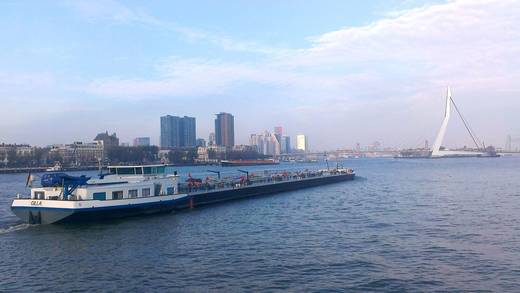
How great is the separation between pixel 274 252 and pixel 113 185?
14124mm

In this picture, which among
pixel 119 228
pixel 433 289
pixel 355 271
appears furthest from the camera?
pixel 119 228

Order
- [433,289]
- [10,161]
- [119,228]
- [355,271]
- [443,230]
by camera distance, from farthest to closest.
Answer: [10,161]
[119,228]
[443,230]
[355,271]
[433,289]

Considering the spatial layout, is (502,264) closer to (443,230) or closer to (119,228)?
(443,230)

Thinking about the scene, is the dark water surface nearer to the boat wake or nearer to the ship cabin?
the boat wake

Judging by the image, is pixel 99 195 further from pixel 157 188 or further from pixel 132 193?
pixel 157 188

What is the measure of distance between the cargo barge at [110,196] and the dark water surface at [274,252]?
92 centimetres

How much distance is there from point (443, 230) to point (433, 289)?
414 inches

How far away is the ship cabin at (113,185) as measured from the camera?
28.7 m

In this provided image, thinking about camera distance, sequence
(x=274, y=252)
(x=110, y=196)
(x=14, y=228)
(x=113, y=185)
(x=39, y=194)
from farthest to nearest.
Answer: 1. (x=113, y=185)
2. (x=110, y=196)
3. (x=39, y=194)
4. (x=14, y=228)
5. (x=274, y=252)

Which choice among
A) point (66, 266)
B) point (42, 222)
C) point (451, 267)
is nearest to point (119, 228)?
point (42, 222)

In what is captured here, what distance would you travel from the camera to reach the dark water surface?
52.5 ft

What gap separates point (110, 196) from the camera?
98.3 feet

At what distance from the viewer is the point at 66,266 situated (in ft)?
60.7

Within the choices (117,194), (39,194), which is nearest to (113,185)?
(117,194)
